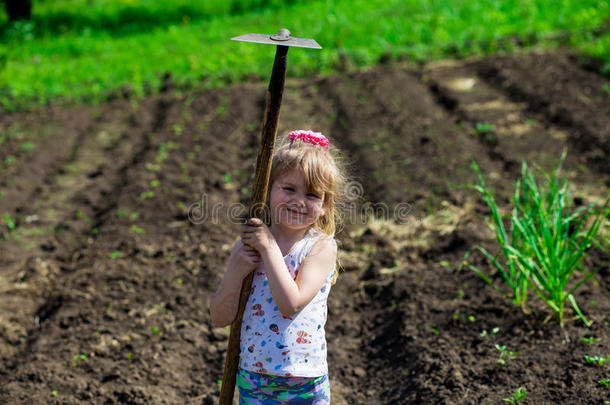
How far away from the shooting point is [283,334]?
2.09 metres

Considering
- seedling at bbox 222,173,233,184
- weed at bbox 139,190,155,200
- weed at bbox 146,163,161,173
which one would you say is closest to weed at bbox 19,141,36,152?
weed at bbox 146,163,161,173

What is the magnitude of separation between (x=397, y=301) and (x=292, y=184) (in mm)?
1918

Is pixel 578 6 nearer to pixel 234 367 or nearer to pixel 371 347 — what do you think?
pixel 371 347

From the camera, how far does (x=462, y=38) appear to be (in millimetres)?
8750

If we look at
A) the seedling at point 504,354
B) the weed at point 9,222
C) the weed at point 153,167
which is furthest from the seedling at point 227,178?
the seedling at point 504,354

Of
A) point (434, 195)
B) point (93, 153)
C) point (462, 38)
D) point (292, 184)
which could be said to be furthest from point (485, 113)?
point (292, 184)

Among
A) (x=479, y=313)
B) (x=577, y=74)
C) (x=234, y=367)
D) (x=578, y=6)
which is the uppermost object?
(x=578, y=6)

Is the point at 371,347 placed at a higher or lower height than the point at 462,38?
lower

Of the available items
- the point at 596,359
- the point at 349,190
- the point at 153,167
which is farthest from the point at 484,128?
the point at 596,359

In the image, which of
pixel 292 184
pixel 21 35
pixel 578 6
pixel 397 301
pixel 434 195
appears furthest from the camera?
pixel 21 35

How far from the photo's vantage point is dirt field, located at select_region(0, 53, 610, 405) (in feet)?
10.3

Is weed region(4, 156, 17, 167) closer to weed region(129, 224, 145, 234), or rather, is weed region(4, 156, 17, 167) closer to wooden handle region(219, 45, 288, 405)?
weed region(129, 224, 145, 234)

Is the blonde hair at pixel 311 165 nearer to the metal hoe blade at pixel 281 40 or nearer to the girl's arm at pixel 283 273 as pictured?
the girl's arm at pixel 283 273

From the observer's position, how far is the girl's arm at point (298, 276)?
1.99 meters
